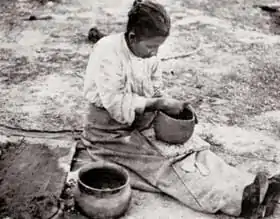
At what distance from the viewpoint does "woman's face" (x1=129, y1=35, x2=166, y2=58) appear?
334cm

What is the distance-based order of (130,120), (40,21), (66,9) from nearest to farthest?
1. (130,120)
2. (40,21)
3. (66,9)

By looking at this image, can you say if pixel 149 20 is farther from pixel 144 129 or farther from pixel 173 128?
pixel 144 129

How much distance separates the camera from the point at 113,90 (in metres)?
3.43

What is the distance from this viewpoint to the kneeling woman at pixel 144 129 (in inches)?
132

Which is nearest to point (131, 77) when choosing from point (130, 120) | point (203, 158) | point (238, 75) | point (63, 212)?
point (130, 120)

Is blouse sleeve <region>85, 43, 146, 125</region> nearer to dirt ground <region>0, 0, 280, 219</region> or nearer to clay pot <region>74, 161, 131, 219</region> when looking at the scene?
clay pot <region>74, 161, 131, 219</region>

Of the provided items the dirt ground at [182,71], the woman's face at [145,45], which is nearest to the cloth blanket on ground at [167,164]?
the dirt ground at [182,71]

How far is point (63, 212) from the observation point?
3.23m

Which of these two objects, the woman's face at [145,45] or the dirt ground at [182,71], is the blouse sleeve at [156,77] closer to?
the woman's face at [145,45]

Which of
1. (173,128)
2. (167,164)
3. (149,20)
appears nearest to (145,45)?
(149,20)

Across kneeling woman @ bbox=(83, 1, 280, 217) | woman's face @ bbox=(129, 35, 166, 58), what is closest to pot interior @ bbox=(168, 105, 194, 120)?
kneeling woman @ bbox=(83, 1, 280, 217)

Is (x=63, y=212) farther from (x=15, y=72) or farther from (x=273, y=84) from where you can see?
(x=273, y=84)

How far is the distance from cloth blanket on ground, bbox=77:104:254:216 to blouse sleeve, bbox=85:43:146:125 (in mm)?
216

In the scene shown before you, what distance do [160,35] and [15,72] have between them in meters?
2.91
